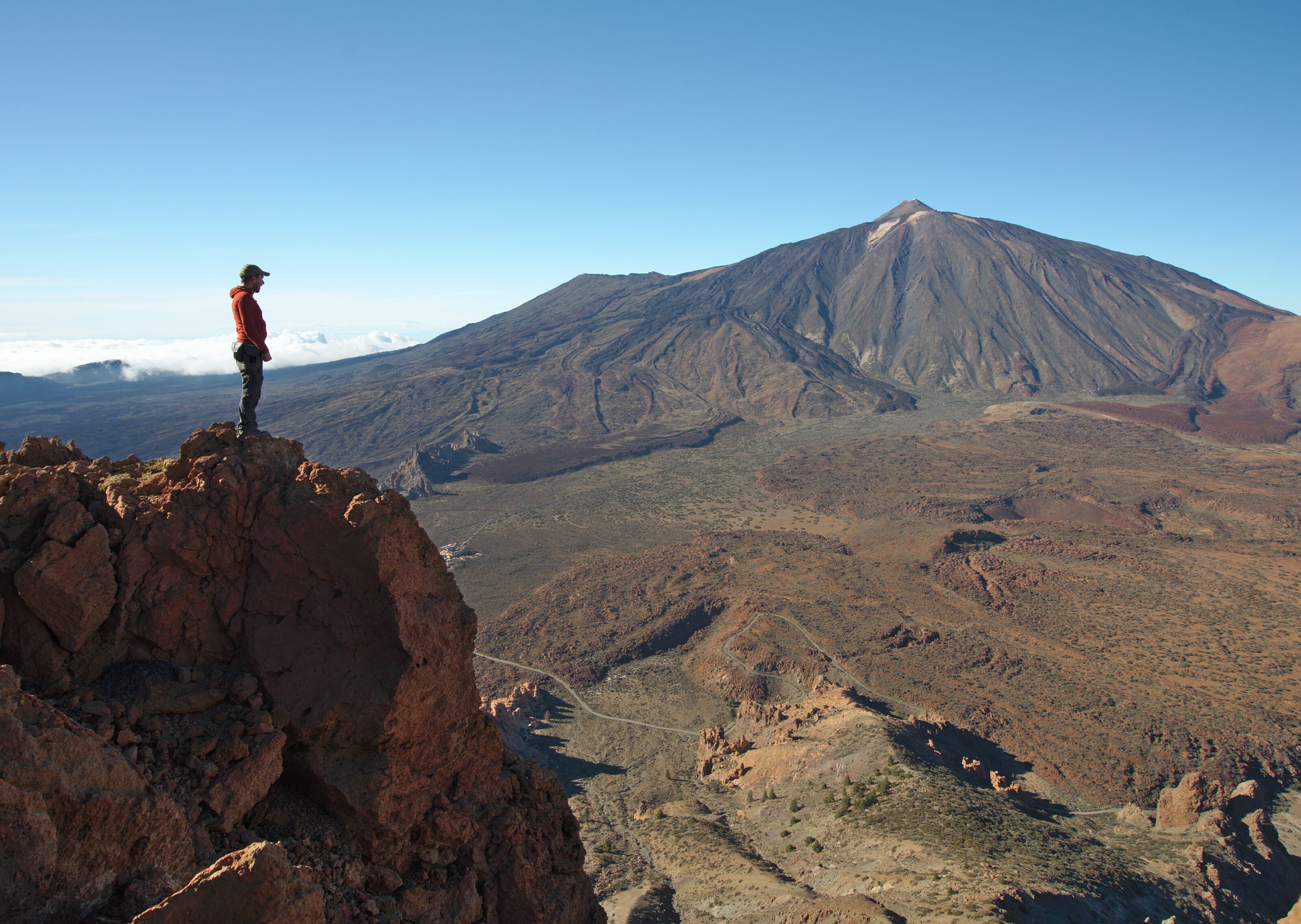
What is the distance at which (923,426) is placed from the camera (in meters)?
75.4

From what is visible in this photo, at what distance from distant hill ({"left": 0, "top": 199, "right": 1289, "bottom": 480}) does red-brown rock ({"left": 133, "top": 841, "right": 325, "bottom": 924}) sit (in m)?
56.4

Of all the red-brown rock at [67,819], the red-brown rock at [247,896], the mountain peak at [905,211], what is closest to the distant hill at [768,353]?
the mountain peak at [905,211]

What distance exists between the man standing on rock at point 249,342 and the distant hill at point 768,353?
2100 inches

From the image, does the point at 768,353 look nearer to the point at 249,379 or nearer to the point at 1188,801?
the point at 1188,801

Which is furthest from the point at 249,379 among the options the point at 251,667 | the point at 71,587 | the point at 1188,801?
the point at 1188,801

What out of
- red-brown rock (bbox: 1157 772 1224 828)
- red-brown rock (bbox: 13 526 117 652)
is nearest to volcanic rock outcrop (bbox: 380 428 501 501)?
red-brown rock (bbox: 1157 772 1224 828)

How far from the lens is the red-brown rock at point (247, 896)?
3.73 m

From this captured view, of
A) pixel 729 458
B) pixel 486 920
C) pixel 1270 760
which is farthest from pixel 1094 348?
pixel 486 920

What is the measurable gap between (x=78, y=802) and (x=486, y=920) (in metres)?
3.92

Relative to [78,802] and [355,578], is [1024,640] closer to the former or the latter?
[355,578]

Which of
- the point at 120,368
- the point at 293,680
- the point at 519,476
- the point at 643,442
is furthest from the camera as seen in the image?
the point at 120,368

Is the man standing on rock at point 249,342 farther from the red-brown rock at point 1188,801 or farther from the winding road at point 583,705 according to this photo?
the red-brown rock at point 1188,801

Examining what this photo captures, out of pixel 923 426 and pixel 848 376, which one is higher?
pixel 848 376

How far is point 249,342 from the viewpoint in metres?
6.77
